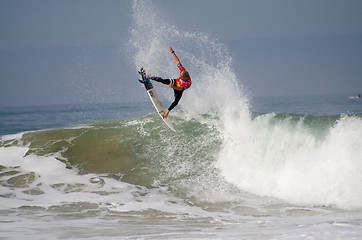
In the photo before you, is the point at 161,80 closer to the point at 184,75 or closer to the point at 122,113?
the point at 184,75

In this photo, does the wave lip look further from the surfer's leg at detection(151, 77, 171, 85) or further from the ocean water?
the surfer's leg at detection(151, 77, 171, 85)

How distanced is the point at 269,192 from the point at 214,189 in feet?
3.91

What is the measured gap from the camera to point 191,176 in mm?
9070

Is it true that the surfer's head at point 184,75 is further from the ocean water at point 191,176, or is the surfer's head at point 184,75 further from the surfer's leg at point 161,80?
the ocean water at point 191,176

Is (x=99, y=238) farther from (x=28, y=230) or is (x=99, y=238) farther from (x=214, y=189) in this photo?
(x=214, y=189)

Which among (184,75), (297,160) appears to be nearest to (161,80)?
(184,75)

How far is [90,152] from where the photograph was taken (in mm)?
10828

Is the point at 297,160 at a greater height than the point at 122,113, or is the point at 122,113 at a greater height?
the point at 122,113

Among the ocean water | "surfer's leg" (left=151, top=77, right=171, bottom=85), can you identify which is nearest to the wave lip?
the ocean water

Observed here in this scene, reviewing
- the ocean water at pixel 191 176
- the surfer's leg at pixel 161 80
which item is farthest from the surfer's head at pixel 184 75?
the ocean water at pixel 191 176

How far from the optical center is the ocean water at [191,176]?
19.2 feet

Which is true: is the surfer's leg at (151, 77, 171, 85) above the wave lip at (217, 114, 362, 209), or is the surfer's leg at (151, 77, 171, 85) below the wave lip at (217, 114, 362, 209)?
above

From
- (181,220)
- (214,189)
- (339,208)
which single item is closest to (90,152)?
(214,189)

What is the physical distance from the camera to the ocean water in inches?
230
